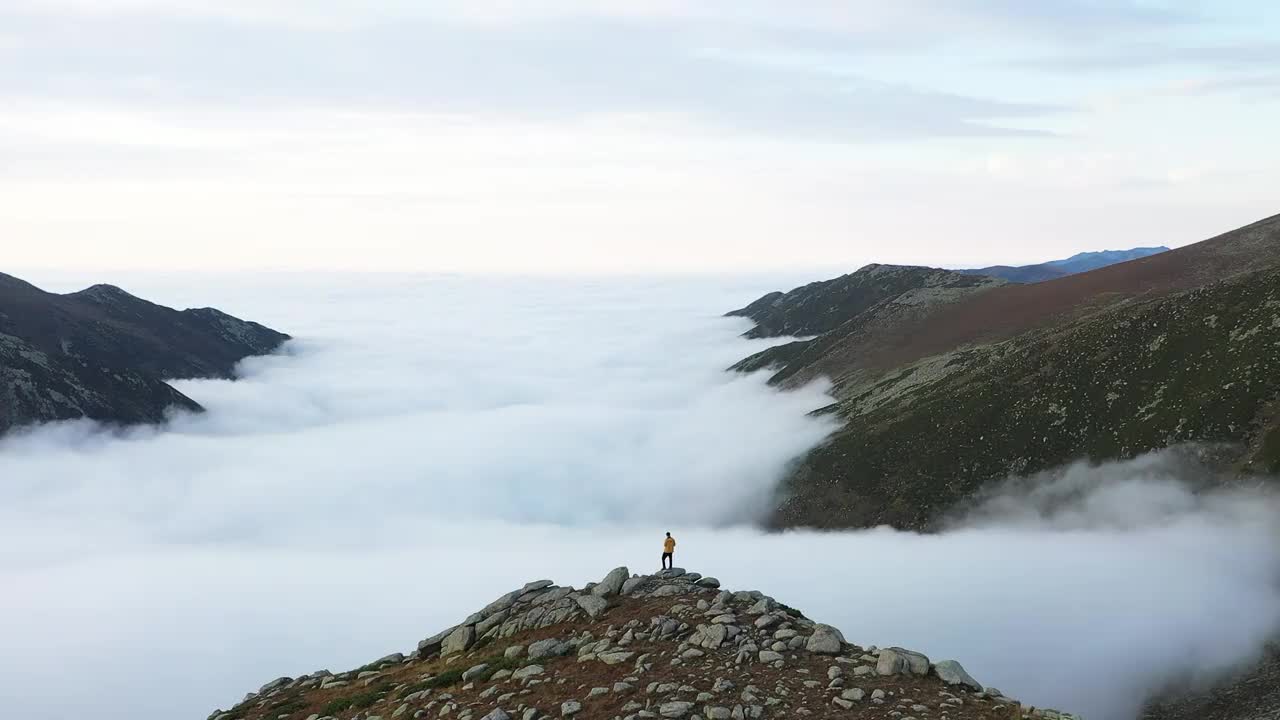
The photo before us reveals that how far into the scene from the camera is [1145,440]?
104 meters

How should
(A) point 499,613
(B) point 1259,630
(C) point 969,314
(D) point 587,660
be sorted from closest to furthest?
(D) point 587,660 < (A) point 499,613 < (B) point 1259,630 < (C) point 969,314

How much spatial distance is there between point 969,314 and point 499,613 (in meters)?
184

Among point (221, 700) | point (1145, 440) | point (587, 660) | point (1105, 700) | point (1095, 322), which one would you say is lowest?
point (221, 700)

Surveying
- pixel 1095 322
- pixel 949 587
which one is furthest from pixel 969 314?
pixel 949 587

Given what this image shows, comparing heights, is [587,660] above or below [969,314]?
below

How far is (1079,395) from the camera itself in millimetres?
118562

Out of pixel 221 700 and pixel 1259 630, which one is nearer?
pixel 1259 630

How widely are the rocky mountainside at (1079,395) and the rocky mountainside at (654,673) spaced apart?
88.9m

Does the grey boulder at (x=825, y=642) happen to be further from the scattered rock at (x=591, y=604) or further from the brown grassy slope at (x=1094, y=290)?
the brown grassy slope at (x=1094, y=290)

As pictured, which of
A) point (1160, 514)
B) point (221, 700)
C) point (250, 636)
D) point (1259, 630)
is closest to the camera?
point (1259, 630)

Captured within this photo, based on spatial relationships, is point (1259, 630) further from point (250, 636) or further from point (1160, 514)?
point (250, 636)

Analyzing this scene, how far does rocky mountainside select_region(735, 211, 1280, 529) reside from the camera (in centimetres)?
10144

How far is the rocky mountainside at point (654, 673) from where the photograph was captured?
24.6m

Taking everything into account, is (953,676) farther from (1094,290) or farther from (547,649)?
(1094,290)
